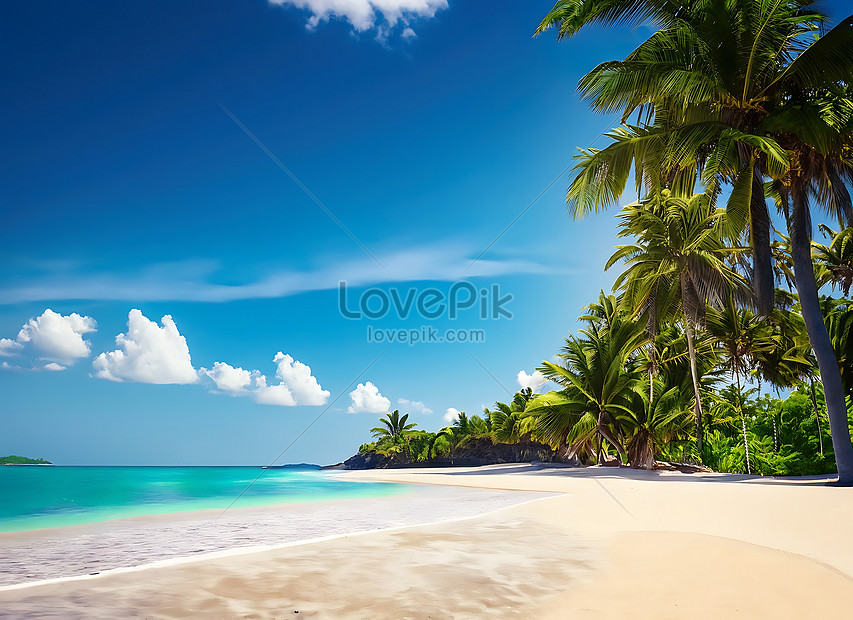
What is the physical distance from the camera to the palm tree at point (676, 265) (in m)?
15.4

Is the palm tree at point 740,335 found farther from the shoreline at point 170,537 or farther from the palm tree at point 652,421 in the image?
the shoreline at point 170,537

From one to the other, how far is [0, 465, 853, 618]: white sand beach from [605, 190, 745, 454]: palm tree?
1056cm

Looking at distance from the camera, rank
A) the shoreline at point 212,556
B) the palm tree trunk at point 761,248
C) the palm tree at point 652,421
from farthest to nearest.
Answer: the palm tree at point 652,421, the palm tree trunk at point 761,248, the shoreline at point 212,556

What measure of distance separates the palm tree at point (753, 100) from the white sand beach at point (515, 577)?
5560 millimetres

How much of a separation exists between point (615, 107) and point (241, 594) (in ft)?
35.1

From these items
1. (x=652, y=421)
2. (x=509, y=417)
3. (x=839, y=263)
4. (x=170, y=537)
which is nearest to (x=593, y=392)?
(x=652, y=421)

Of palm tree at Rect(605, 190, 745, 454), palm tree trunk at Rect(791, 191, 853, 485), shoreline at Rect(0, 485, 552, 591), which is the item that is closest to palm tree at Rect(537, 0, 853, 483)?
palm tree trunk at Rect(791, 191, 853, 485)

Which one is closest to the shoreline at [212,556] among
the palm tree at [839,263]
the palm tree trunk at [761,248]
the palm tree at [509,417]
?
the palm tree trunk at [761,248]

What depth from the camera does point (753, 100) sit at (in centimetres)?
976

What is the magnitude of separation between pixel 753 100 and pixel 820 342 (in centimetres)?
481

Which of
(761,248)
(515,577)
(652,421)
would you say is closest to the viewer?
(515,577)

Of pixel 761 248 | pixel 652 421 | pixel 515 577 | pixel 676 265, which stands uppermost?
pixel 676 265

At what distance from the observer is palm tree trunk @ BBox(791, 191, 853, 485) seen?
8969 millimetres

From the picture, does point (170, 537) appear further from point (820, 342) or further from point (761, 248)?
point (820, 342)
